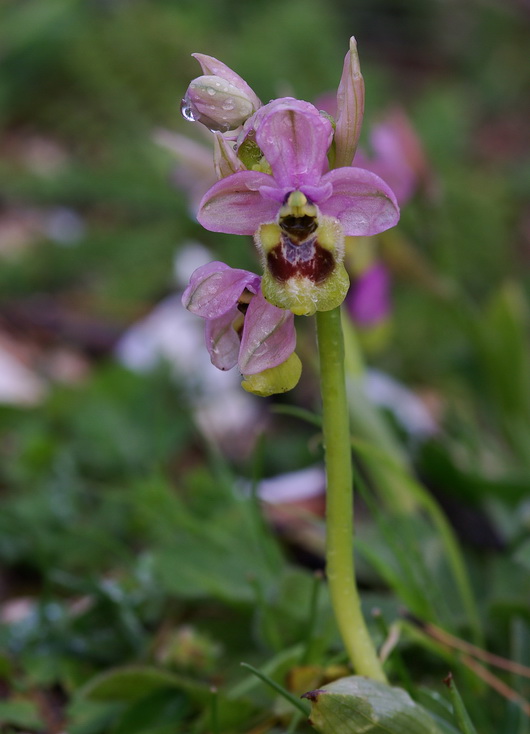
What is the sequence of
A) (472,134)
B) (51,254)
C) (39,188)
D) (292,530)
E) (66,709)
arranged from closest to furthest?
(66,709)
(292,530)
(51,254)
(39,188)
(472,134)

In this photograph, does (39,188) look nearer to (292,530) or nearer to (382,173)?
(382,173)

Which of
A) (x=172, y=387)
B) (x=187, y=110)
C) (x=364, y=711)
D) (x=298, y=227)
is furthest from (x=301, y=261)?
(x=172, y=387)

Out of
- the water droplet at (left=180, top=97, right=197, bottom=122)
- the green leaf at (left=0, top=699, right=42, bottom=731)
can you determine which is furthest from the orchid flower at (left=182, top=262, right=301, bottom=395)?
the green leaf at (left=0, top=699, right=42, bottom=731)

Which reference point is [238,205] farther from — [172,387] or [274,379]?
[172,387]

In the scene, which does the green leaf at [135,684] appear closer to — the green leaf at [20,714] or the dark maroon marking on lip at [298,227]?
the green leaf at [20,714]

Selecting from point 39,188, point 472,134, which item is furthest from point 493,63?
point 39,188
